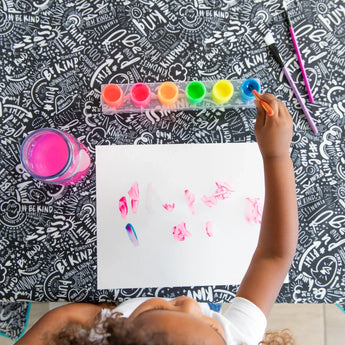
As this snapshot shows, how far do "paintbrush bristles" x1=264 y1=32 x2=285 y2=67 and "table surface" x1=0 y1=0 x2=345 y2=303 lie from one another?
0.01m

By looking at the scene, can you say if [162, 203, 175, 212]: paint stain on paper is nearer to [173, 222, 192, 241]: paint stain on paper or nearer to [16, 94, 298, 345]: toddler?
[173, 222, 192, 241]: paint stain on paper

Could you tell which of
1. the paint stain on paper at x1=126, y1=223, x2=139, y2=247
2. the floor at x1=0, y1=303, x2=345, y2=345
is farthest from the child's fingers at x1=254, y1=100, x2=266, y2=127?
the floor at x1=0, y1=303, x2=345, y2=345

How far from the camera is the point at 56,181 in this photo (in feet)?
1.93

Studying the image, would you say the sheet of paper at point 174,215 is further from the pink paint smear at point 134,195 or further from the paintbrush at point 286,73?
the paintbrush at point 286,73

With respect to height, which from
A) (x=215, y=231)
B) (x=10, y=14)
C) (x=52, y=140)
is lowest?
(x=215, y=231)

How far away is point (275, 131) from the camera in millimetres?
598

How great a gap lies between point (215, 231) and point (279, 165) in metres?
0.19

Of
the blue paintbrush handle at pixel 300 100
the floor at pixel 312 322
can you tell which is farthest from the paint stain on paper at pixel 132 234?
the floor at pixel 312 322

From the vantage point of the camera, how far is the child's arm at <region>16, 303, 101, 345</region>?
58cm

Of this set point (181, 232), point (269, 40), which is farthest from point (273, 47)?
point (181, 232)

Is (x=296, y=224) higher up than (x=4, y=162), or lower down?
lower down

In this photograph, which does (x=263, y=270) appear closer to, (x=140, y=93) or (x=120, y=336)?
(x=120, y=336)

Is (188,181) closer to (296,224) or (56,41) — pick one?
(296,224)

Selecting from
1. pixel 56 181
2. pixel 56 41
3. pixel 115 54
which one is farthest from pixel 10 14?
pixel 56 181
